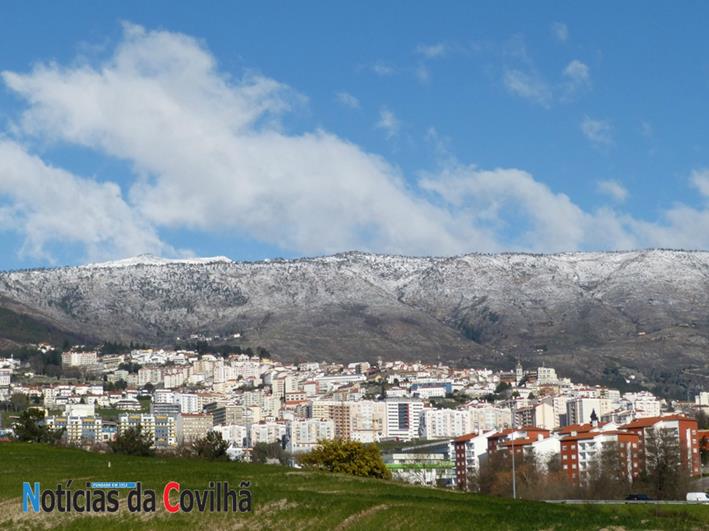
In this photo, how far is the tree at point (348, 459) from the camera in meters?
66.4

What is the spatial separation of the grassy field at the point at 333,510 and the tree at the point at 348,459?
75.2 ft

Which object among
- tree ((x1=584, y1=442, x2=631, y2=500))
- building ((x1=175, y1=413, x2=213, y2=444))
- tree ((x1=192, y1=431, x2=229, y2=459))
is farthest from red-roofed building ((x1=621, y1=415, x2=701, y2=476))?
building ((x1=175, y1=413, x2=213, y2=444))

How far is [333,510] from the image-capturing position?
32656 mm

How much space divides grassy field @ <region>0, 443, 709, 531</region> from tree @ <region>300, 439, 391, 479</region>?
75.2ft

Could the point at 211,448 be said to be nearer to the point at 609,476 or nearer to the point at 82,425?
the point at 609,476

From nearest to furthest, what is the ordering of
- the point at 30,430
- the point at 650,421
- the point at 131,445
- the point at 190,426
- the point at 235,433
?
1. the point at 131,445
2. the point at 30,430
3. the point at 650,421
4. the point at 190,426
5. the point at 235,433

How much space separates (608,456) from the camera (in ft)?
267

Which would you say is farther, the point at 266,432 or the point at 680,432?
the point at 266,432

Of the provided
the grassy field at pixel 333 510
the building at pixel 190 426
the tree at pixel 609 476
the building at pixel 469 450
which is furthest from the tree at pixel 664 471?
the building at pixel 190 426

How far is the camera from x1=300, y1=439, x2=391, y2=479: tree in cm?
6644

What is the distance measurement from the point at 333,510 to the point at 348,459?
35581 millimetres

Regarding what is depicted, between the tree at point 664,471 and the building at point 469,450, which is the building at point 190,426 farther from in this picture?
the tree at point 664,471
